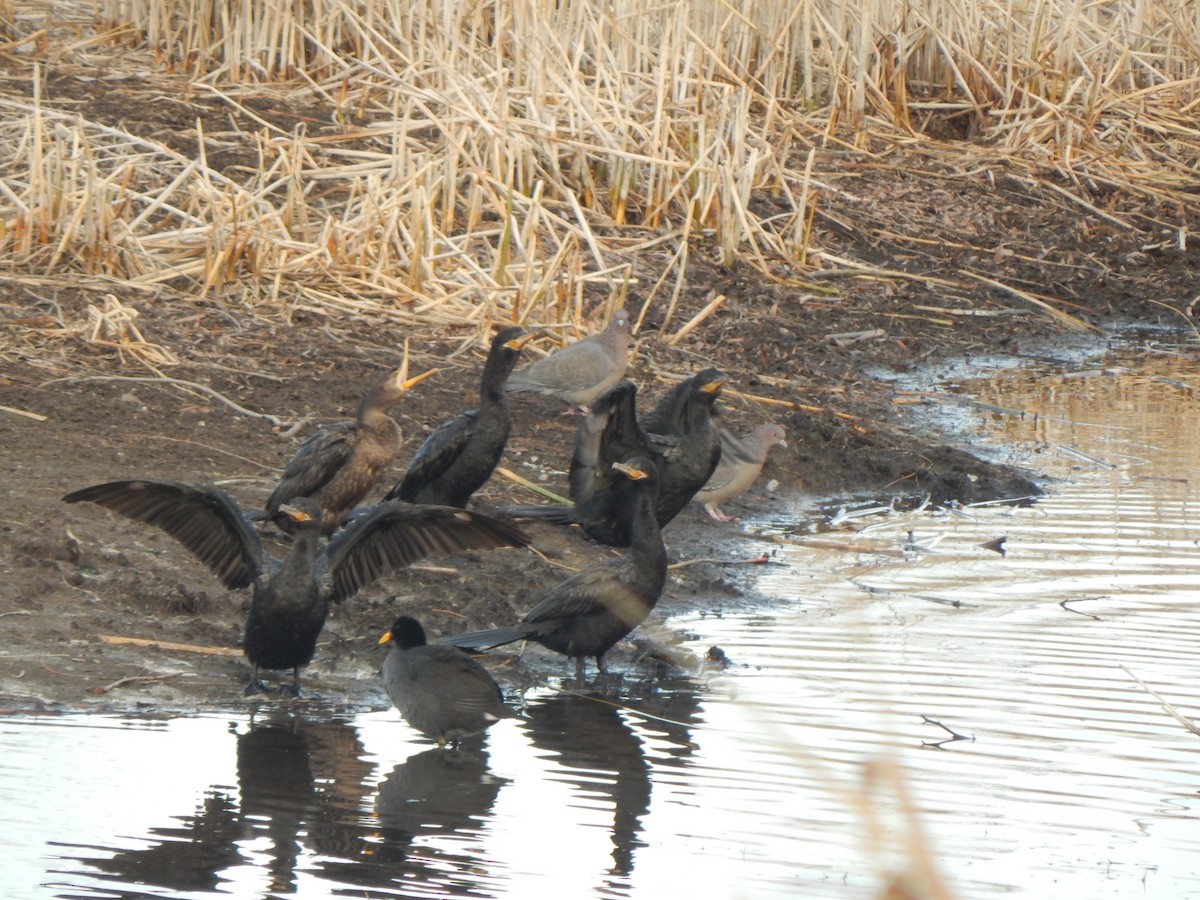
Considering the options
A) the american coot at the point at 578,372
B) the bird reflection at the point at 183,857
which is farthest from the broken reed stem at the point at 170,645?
the american coot at the point at 578,372

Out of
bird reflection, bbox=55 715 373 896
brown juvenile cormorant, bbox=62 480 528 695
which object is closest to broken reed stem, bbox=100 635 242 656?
brown juvenile cormorant, bbox=62 480 528 695

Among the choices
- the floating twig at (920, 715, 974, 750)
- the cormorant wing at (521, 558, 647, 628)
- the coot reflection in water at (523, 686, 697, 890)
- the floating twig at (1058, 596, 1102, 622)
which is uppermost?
the cormorant wing at (521, 558, 647, 628)

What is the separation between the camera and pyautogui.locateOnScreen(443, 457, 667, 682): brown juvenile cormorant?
589cm

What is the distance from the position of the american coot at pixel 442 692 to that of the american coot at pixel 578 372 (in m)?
3.09

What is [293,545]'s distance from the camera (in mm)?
5566

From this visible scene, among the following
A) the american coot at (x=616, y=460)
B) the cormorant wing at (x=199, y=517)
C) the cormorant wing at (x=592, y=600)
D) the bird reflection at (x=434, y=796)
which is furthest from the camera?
the american coot at (x=616, y=460)

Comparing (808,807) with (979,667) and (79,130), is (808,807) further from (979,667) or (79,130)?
(79,130)

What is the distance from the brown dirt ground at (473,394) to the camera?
19.6 feet

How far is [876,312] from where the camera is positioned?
450 inches

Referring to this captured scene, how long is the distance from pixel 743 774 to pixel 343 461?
234cm

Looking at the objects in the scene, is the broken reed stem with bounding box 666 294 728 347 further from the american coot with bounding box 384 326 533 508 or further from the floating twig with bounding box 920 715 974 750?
the floating twig with bounding box 920 715 974 750

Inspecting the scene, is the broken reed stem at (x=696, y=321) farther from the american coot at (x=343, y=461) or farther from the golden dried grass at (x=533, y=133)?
the american coot at (x=343, y=461)

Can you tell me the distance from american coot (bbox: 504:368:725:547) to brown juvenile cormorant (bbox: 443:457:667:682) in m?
1.04

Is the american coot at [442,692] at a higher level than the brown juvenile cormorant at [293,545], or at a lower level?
lower
